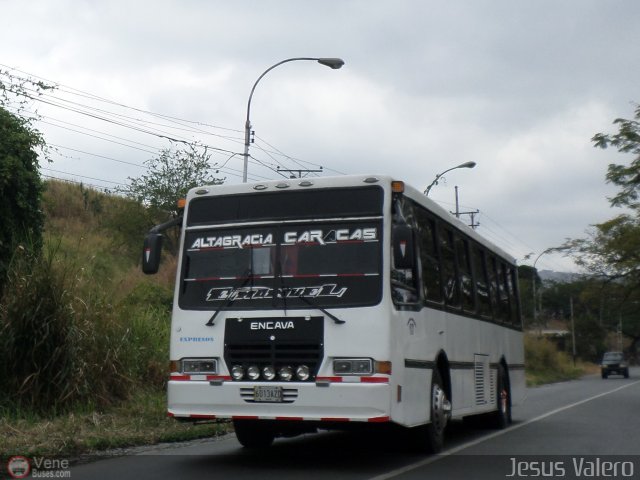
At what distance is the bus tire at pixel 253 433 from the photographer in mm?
11711

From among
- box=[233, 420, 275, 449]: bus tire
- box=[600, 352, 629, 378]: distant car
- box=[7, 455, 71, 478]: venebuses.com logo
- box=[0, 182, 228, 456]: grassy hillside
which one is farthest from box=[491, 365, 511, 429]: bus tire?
box=[600, 352, 629, 378]: distant car

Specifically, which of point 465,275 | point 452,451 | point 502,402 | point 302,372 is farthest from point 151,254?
point 502,402

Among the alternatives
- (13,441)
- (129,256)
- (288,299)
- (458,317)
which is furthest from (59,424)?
(129,256)

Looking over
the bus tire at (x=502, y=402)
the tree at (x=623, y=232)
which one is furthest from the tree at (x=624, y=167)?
the bus tire at (x=502, y=402)

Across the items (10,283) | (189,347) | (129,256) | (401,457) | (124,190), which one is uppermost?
(124,190)

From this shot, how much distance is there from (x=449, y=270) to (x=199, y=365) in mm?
3952

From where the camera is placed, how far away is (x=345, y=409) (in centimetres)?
974

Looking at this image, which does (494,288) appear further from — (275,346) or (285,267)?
(275,346)

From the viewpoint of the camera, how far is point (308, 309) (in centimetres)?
1019

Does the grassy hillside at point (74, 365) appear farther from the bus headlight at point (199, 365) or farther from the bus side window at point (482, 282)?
the bus side window at point (482, 282)

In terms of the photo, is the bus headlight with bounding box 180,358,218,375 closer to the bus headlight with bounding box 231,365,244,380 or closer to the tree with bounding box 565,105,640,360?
the bus headlight with bounding box 231,365,244,380

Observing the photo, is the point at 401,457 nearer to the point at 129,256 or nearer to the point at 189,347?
the point at 189,347

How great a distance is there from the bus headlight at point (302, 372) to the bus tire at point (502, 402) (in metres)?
6.61

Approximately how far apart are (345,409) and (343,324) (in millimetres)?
884
